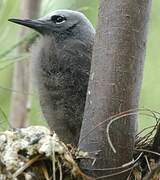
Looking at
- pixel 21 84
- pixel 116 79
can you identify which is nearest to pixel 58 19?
pixel 21 84

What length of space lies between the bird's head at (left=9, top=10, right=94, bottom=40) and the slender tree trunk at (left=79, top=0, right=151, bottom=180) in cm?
82

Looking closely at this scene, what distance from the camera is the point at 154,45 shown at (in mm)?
4594

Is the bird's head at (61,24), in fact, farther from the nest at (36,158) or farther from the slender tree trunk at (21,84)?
the nest at (36,158)

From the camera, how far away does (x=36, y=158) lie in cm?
192

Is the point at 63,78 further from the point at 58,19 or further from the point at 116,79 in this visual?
the point at 116,79

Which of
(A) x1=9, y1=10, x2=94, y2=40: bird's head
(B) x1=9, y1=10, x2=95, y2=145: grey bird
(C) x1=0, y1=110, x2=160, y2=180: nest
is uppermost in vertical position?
(A) x1=9, y1=10, x2=94, y2=40: bird's head

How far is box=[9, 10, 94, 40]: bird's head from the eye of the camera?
2.87 metres

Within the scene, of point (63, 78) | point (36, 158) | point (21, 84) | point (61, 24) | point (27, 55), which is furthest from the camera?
point (21, 84)

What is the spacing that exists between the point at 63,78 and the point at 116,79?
0.62 m

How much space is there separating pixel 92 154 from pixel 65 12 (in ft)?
3.64

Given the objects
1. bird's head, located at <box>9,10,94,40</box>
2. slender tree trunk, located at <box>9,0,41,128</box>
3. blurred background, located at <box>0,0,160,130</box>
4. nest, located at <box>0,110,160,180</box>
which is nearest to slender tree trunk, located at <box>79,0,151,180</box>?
nest, located at <box>0,110,160,180</box>

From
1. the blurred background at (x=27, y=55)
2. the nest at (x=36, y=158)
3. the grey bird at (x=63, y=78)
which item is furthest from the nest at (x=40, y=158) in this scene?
the blurred background at (x=27, y=55)

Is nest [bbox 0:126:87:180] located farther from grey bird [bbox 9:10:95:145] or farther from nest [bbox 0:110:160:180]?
grey bird [bbox 9:10:95:145]

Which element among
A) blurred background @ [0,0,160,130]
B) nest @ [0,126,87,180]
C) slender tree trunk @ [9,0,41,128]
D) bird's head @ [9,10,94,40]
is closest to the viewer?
nest @ [0,126,87,180]
